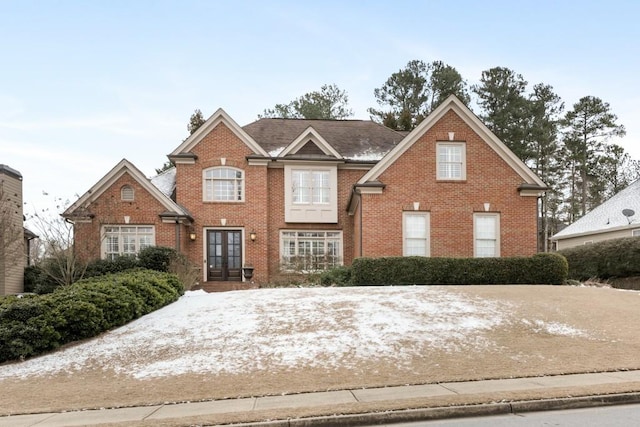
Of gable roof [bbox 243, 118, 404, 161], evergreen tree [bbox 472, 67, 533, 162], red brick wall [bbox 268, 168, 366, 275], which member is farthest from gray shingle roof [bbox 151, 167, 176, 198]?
evergreen tree [bbox 472, 67, 533, 162]

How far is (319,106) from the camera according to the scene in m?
45.4

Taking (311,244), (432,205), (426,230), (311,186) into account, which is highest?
(311,186)

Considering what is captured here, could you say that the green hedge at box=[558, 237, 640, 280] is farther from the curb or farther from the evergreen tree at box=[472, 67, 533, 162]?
the evergreen tree at box=[472, 67, 533, 162]

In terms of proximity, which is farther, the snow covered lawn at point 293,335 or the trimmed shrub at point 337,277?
the trimmed shrub at point 337,277

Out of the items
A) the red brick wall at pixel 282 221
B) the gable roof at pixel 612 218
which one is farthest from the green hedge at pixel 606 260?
the red brick wall at pixel 282 221

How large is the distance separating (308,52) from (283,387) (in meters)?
15.8

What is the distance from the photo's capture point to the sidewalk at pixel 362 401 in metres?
6.20

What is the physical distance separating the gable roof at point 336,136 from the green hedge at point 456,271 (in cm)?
760

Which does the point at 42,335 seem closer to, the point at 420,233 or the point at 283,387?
the point at 283,387

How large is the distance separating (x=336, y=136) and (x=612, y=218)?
16294mm

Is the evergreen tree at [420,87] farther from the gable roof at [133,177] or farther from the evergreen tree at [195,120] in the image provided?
the gable roof at [133,177]

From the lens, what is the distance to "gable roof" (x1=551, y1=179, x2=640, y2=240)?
1003 inches

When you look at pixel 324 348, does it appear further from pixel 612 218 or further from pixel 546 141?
pixel 546 141

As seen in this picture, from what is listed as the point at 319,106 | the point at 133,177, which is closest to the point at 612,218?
the point at 133,177
